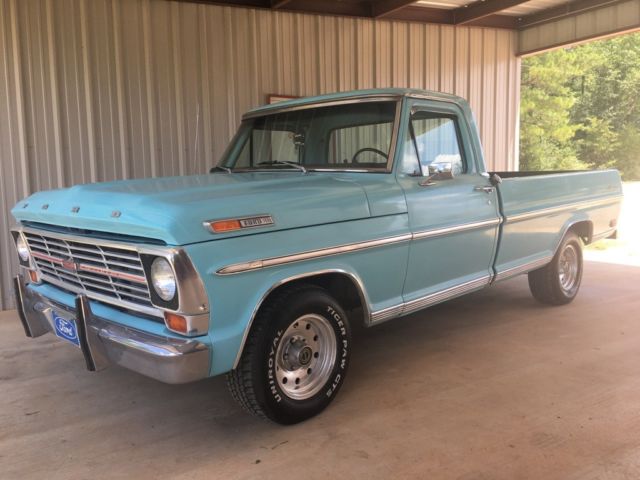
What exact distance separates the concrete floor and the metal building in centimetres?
240

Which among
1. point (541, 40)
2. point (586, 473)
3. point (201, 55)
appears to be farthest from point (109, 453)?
point (541, 40)

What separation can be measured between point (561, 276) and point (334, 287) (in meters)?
3.32

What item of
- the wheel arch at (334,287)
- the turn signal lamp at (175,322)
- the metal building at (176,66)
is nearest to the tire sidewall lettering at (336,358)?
the wheel arch at (334,287)

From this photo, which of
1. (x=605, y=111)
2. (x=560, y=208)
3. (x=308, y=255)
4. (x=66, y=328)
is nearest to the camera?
(x=308, y=255)

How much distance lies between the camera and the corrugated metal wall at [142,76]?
598 cm

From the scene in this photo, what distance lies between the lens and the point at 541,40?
32.5ft

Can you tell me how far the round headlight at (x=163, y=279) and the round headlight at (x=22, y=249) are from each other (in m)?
1.61

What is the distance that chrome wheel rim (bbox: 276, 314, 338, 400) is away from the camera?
10.6 ft

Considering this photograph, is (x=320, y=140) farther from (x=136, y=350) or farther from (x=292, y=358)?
(x=136, y=350)

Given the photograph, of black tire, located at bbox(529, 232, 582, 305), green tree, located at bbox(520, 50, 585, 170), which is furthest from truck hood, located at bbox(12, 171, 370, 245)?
green tree, located at bbox(520, 50, 585, 170)

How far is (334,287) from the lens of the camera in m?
3.63

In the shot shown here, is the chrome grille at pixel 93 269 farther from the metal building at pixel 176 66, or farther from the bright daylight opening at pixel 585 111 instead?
the bright daylight opening at pixel 585 111

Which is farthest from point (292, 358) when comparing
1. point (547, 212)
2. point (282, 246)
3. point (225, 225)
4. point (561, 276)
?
point (561, 276)

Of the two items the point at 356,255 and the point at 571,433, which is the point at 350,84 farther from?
the point at 571,433
